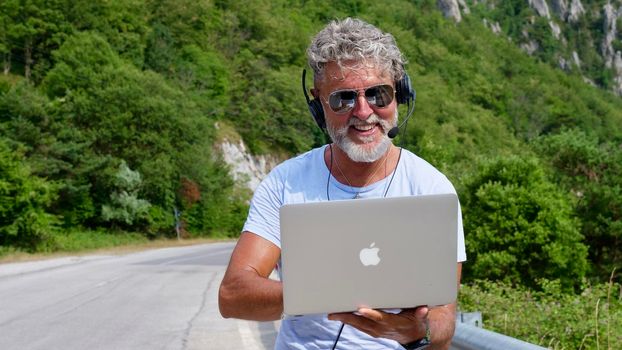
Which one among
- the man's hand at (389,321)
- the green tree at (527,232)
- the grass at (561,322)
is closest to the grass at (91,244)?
the green tree at (527,232)

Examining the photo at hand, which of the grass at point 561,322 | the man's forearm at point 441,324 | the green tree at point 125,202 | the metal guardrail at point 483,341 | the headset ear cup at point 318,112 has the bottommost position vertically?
the green tree at point 125,202

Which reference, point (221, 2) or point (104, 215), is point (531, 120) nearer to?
point (221, 2)

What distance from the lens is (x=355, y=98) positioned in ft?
9.27

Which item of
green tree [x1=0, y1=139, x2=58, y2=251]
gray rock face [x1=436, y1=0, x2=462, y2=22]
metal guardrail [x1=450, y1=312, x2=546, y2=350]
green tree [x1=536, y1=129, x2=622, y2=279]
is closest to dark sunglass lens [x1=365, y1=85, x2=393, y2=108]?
metal guardrail [x1=450, y1=312, x2=546, y2=350]

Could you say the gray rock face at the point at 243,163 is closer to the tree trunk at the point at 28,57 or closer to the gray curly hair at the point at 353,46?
the tree trunk at the point at 28,57

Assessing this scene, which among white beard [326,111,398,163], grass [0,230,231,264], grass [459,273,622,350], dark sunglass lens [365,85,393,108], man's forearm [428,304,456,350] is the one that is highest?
dark sunglass lens [365,85,393,108]

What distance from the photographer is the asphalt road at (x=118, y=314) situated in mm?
10766

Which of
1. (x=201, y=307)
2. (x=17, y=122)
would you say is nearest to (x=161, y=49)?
(x=17, y=122)

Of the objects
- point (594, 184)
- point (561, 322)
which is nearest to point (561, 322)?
point (561, 322)

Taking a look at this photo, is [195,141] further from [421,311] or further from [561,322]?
[421,311]

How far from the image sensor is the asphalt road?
35.3 feet

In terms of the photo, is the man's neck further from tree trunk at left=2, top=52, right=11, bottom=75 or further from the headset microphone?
tree trunk at left=2, top=52, right=11, bottom=75

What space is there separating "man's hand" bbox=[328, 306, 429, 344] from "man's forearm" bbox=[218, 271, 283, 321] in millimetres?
210

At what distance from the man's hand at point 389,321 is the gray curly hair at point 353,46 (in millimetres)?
828
